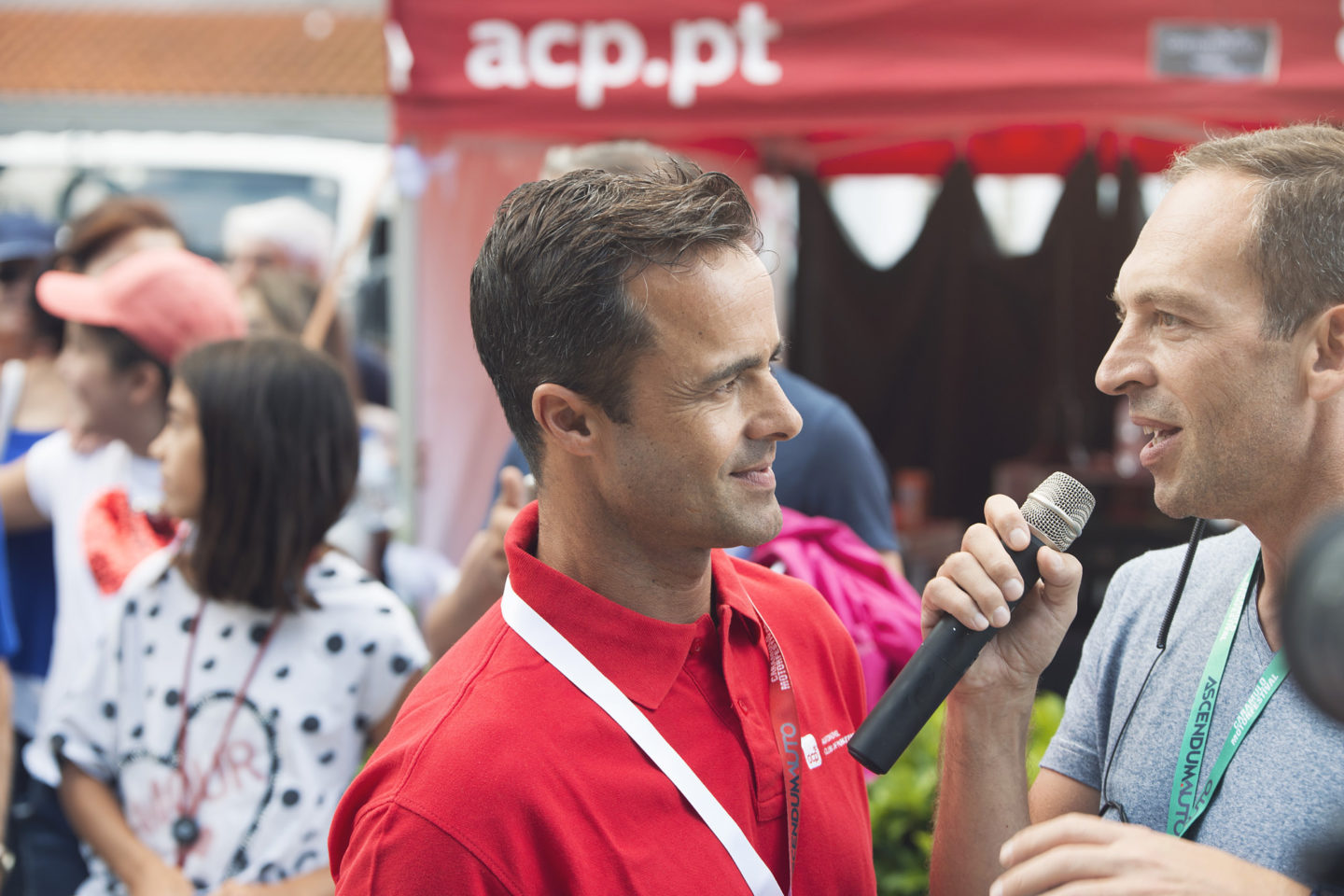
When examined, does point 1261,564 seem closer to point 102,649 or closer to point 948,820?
point 948,820

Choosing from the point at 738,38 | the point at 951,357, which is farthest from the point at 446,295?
the point at 951,357

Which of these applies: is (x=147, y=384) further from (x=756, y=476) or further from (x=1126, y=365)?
(x=1126, y=365)

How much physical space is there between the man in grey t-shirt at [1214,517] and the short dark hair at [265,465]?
157cm

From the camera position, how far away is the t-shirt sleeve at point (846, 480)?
9.14 ft

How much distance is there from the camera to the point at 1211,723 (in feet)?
4.93

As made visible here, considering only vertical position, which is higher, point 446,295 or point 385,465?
point 446,295

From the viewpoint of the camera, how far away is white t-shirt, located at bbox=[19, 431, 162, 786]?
2795 mm

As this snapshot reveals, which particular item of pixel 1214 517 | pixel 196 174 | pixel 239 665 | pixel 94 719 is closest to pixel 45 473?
pixel 94 719

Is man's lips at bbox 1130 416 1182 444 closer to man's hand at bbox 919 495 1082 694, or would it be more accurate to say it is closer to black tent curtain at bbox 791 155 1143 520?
man's hand at bbox 919 495 1082 694

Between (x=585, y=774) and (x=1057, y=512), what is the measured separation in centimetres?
73

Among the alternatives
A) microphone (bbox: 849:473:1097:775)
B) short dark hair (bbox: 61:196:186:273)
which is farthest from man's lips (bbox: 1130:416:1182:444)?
short dark hair (bbox: 61:196:186:273)

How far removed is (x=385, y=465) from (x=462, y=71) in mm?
2230

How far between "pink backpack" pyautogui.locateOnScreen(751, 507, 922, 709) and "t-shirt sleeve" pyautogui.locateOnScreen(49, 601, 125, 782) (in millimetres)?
1443

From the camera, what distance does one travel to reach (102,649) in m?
2.52
